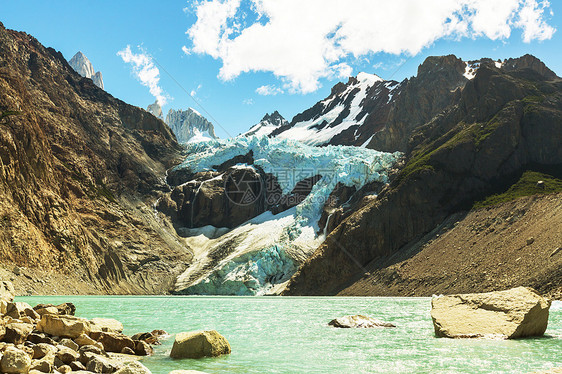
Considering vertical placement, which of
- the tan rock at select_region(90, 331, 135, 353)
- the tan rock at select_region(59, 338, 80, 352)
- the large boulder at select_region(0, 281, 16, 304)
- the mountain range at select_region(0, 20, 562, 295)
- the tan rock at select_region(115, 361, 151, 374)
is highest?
the mountain range at select_region(0, 20, 562, 295)

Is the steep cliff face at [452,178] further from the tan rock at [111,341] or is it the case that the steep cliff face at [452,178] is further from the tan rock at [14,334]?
the tan rock at [14,334]

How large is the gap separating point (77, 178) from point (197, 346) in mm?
105560

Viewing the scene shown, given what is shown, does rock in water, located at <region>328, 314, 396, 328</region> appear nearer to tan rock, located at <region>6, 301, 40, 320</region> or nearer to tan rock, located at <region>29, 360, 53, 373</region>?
tan rock, located at <region>6, 301, 40, 320</region>

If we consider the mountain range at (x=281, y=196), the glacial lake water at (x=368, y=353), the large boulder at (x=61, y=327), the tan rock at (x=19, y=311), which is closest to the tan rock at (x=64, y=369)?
the glacial lake water at (x=368, y=353)

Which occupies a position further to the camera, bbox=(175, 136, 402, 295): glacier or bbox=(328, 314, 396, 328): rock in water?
bbox=(175, 136, 402, 295): glacier

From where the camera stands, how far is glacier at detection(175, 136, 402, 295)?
102438mm

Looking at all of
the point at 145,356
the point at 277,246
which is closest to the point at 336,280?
the point at 277,246

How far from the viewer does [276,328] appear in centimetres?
2856

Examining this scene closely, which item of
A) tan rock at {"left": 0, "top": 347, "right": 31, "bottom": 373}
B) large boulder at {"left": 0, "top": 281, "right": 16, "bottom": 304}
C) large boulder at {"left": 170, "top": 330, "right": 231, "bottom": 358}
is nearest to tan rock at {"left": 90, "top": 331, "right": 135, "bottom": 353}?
large boulder at {"left": 170, "top": 330, "right": 231, "bottom": 358}

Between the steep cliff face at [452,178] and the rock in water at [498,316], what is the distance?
60227 millimetres

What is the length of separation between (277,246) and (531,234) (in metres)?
56.6

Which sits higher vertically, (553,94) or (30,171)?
(553,94)

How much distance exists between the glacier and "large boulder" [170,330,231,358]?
260ft

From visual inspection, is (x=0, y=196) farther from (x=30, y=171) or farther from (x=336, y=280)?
(x=336, y=280)
